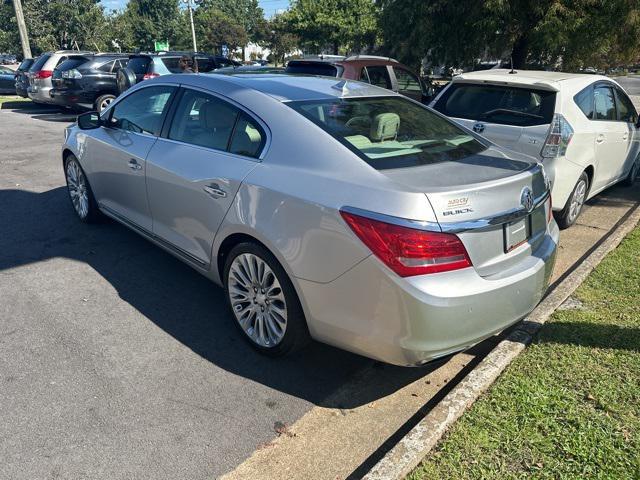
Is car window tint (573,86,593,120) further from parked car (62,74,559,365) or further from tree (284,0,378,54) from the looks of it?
tree (284,0,378,54)

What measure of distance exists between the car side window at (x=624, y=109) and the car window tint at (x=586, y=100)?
971 mm

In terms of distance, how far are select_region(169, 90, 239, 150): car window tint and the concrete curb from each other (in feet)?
6.83

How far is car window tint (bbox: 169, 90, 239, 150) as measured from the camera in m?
3.54

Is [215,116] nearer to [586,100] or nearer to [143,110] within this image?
[143,110]

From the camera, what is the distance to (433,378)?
3.26 metres

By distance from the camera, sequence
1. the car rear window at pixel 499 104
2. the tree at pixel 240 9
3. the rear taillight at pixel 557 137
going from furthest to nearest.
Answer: the tree at pixel 240 9 → the car rear window at pixel 499 104 → the rear taillight at pixel 557 137

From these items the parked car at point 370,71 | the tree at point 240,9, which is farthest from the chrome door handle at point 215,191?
the tree at point 240,9

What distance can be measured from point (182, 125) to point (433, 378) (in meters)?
2.50

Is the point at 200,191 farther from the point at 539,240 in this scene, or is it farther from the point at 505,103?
the point at 505,103

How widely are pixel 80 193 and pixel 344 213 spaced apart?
391 centimetres

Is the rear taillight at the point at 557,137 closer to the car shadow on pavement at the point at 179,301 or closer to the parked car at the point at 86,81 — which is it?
the car shadow on pavement at the point at 179,301

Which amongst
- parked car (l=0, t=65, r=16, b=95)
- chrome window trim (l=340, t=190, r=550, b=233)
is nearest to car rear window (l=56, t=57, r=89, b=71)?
parked car (l=0, t=65, r=16, b=95)

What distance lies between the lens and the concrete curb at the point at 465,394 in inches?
93.4

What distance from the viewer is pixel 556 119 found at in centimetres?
501
